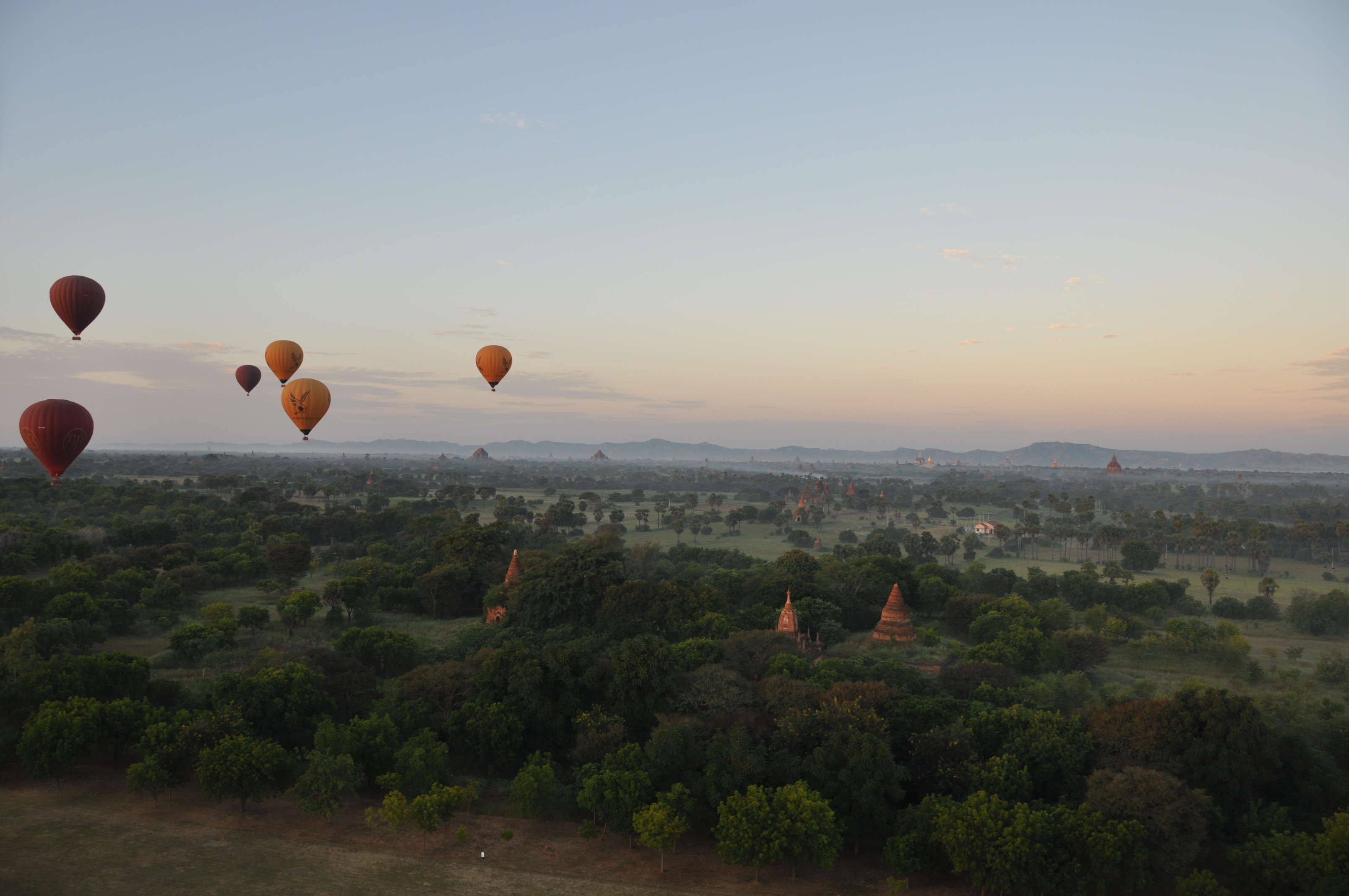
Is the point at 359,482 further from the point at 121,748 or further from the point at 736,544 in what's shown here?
the point at 121,748

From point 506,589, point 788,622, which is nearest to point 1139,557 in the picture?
point 788,622

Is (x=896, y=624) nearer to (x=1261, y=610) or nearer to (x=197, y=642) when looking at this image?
(x=1261, y=610)

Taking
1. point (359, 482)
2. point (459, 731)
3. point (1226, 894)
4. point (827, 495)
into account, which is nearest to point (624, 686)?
point (459, 731)

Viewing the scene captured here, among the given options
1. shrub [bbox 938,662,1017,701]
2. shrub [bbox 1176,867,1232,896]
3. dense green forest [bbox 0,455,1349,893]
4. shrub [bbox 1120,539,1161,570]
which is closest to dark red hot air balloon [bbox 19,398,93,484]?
dense green forest [bbox 0,455,1349,893]

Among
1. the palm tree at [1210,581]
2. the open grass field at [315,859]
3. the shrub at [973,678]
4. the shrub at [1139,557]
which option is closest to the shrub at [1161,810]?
the open grass field at [315,859]

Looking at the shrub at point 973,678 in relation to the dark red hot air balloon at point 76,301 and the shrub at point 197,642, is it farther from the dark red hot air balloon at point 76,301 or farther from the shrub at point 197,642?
the dark red hot air balloon at point 76,301
